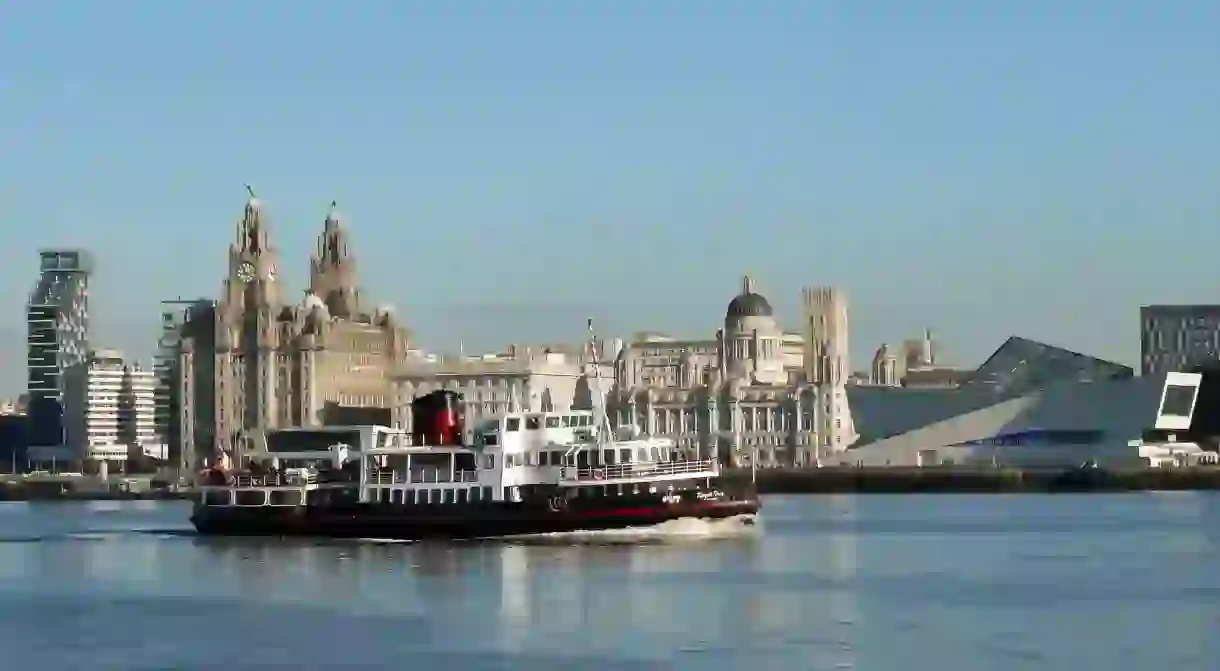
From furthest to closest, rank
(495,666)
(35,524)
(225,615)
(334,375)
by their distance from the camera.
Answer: (334,375)
(35,524)
(225,615)
(495,666)

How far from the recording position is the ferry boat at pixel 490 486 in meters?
67.4

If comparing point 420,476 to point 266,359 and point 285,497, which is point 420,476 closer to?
point 285,497

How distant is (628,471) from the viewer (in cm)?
6794

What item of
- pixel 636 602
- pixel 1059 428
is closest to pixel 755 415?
pixel 1059 428

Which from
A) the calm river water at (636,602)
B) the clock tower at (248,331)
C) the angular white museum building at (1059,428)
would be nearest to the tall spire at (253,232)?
the clock tower at (248,331)

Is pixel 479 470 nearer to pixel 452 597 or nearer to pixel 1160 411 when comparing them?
pixel 452 597

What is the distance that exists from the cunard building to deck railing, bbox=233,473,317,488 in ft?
376

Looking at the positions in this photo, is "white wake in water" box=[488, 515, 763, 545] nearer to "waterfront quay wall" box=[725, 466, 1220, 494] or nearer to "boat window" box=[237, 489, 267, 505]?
"boat window" box=[237, 489, 267, 505]

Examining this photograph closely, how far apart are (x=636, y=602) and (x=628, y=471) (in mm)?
19995

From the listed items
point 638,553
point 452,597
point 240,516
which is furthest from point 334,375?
point 452,597

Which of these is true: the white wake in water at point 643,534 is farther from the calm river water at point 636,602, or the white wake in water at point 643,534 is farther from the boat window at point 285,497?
the boat window at point 285,497

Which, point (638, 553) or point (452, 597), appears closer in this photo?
point (452, 597)

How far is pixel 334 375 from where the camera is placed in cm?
19288

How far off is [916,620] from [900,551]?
23.0m
